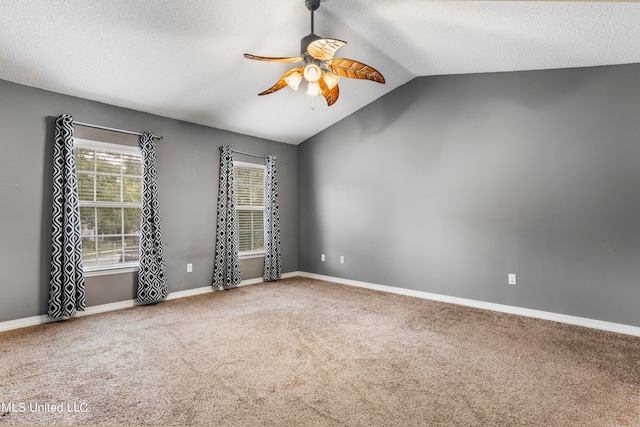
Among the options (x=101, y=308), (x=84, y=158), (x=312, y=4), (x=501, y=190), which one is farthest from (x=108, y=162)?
(x=501, y=190)

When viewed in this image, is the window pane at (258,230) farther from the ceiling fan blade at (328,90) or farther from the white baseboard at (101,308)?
the ceiling fan blade at (328,90)

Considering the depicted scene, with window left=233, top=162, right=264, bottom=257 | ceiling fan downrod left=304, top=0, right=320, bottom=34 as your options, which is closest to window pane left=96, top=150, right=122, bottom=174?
window left=233, top=162, right=264, bottom=257

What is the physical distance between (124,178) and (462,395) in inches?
170

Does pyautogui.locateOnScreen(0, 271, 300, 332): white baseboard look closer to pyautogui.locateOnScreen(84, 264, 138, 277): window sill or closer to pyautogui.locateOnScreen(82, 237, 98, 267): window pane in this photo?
pyautogui.locateOnScreen(84, 264, 138, 277): window sill

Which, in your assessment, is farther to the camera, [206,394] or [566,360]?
[566,360]

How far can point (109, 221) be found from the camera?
4.03 m

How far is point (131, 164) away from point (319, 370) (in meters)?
3.55

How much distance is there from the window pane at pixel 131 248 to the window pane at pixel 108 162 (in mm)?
874

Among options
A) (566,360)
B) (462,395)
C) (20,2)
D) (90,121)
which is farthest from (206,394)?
(90,121)

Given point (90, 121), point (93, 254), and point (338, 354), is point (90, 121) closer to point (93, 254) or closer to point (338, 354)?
point (93, 254)

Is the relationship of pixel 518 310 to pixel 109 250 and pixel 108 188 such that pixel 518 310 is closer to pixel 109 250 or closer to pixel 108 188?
pixel 109 250

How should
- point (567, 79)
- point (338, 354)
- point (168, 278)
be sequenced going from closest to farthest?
1. point (338, 354)
2. point (567, 79)
3. point (168, 278)

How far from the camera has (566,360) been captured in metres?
2.55

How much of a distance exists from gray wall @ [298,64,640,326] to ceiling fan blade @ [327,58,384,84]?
1.80 metres
